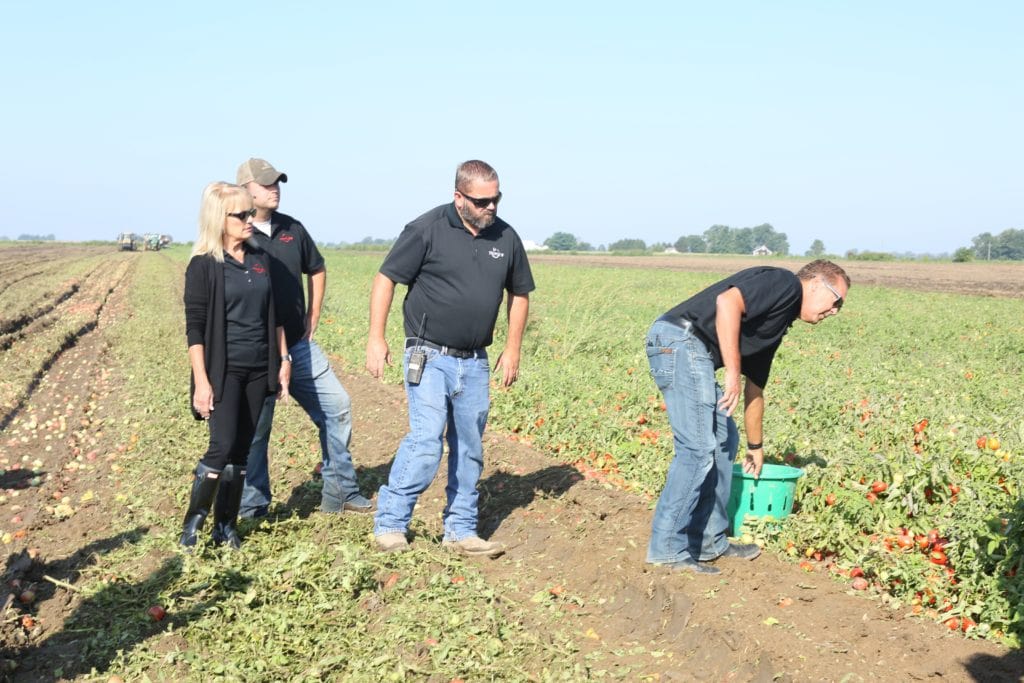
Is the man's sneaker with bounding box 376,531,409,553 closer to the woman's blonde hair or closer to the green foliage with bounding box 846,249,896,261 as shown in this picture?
the woman's blonde hair

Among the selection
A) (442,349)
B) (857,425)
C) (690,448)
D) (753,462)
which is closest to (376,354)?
(442,349)

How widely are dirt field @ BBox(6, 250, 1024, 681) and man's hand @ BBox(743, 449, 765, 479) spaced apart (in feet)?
1.62

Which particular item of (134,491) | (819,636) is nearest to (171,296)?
(134,491)

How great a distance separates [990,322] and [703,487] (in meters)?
16.8

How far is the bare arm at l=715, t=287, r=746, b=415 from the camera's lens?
4.46 m

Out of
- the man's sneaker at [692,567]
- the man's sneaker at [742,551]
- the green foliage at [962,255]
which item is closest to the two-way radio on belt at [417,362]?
the man's sneaker at [692,567]

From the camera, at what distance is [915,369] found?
39.1 ft

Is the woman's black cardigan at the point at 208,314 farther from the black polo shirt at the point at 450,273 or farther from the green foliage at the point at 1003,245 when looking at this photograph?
the green foliage at the point at 1003,245

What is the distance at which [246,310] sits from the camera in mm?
4941

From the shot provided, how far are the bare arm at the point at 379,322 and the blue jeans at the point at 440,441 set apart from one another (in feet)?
0.46

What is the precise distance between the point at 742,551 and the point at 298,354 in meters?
2.81

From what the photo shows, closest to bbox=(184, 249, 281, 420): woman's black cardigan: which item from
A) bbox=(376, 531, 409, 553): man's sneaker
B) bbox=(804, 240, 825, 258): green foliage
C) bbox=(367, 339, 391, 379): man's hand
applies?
bbox=(367, 339, 391, 379): man's hand

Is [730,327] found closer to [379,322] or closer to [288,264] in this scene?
[379,322]

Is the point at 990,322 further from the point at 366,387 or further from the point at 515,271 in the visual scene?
the point at 515,271
